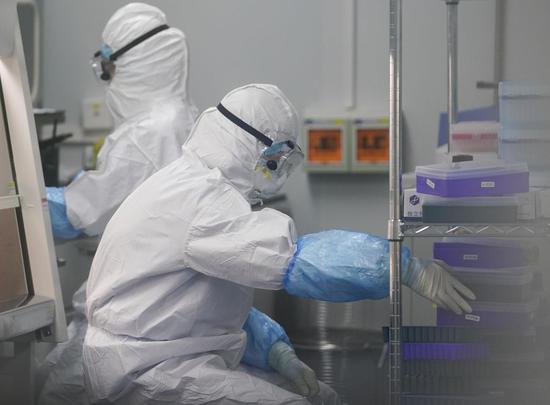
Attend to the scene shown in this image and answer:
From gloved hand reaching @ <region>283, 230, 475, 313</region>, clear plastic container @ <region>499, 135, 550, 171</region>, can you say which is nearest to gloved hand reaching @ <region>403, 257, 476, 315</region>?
gloved hand reaching @ <region>283, 230, 475, 313</region>

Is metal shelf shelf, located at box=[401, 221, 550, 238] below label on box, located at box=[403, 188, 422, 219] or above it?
below

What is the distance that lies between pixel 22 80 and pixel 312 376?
1.01 metres

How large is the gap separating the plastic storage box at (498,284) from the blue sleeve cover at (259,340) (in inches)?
21.9

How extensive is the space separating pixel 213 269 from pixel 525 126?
0.84 metres

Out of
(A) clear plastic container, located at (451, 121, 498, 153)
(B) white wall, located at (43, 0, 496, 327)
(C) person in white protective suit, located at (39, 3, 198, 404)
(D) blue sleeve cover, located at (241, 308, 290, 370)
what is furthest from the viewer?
(B) white wall, located at (43, 0, 496, 327)

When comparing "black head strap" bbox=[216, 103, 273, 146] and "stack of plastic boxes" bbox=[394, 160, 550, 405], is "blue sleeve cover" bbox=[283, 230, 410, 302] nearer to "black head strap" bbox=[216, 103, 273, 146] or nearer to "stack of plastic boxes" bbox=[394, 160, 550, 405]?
"stack of plastic boxes" bbox=[394, 160, 550, 405]

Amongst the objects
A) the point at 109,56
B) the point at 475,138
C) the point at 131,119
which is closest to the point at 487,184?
the point at 475,138

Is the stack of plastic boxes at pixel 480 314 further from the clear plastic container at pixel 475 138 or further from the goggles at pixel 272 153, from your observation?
the clear plastic container at pixel 475 138

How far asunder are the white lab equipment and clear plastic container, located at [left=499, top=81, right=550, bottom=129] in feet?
3.65

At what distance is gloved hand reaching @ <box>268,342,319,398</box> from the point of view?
2213mm

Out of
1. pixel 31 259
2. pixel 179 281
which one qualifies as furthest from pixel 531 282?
pixel 31 259

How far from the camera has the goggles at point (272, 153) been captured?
6.85ft

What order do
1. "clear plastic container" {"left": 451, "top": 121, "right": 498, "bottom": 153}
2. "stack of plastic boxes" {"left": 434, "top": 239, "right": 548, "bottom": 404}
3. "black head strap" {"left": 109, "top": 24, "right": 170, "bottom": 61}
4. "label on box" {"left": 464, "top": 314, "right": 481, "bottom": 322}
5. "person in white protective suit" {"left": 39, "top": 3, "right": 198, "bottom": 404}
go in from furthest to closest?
"black head strap" {"left": 109, "top": 24, "right": 170, "bottom": 61}
"person in white protective suit" {"left": 39, "top": 3, "right": 198, "bottom": 404}
"clear plastic container" {"left": 451, "top": 121, "right": 498, "bottom": 153}
"label on box" {"left": 464, "top": 314, "right": 481, "bottom": 322}
"stack of plastic boxes" {"left": 434, "top": 239, "right": 548, "bottom": 404}

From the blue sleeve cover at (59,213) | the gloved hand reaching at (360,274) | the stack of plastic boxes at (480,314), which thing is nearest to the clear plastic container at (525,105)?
the stack of plastic boxes at (480,314)
